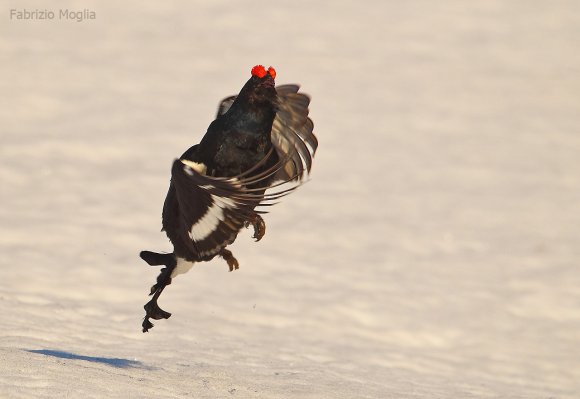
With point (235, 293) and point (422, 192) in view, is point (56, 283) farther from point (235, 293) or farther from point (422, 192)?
point (422, 192)

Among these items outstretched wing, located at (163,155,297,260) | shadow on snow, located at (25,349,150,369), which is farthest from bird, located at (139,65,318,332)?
shadow on snow, located at (25,349,150,369)

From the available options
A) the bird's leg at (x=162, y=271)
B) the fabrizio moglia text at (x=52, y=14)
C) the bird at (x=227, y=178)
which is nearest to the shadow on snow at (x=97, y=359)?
the bird's leg at (x=162, y=271)

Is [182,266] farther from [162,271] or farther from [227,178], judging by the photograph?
[227,178]

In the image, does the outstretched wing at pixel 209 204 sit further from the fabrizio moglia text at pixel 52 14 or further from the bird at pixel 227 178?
the fabrizio moglia text at pixel 52 14

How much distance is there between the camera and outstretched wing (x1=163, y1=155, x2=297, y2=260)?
19.2 feet

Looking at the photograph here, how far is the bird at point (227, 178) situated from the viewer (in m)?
5.93

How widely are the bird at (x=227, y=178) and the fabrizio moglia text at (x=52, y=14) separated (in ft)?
37.9

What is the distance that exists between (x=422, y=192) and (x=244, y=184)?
7.40 meters

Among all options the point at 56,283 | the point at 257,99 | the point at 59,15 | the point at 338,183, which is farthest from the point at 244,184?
the point at 59,15

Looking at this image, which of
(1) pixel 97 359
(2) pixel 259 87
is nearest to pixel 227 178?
(2) pixel 259 87

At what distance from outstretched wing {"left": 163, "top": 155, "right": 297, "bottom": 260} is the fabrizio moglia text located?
12.1m

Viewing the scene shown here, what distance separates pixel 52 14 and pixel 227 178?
12.9 meters

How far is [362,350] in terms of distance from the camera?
935 centimetres

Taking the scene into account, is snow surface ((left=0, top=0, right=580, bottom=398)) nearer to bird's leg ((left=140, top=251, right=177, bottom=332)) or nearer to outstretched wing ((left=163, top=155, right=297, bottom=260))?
bird's leg ((left=140, top=251, right=177, bottom=332))
